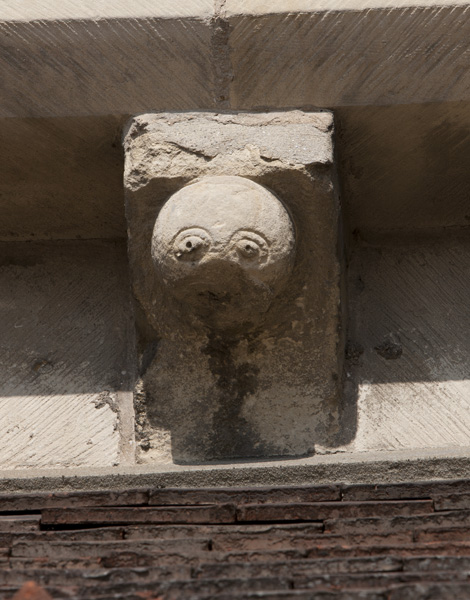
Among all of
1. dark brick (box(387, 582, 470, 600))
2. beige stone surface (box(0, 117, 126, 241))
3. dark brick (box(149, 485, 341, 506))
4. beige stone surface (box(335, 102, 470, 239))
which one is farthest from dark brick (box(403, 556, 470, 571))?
beige stone surface (box(0, 117, 126, 241))

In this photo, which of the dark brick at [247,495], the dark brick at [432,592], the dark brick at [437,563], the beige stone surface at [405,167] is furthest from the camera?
the beige stone surface at [405,167]

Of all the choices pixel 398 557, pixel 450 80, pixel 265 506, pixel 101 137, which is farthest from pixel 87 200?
pixel 398 557

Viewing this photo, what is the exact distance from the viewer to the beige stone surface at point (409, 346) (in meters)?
2.91

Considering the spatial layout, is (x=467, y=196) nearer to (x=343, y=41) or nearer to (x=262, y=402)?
(x=343, y=41)

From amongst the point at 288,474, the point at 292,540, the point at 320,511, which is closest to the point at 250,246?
the point at 288,474

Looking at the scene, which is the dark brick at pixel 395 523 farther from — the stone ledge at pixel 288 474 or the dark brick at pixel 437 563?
the stone ledge at pixel 288 474

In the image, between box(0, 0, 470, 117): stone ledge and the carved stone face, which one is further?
box(0, 0, 470, 117): stone ledge

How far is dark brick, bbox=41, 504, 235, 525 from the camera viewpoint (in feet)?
6.59

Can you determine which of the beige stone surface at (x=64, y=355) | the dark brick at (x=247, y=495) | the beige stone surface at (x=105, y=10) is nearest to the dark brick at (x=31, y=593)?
the dark brick at (x=247, y=495)

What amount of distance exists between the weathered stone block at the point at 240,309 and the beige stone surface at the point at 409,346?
198 millimetres

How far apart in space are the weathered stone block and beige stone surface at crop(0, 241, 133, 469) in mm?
251

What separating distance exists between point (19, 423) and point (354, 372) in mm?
1036

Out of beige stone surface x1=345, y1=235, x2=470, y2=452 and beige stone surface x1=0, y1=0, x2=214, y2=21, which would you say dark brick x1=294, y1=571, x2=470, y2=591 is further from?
beige stone surface x1=0, y1=0, x2=214, y2=21

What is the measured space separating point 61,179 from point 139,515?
4.54 feet
